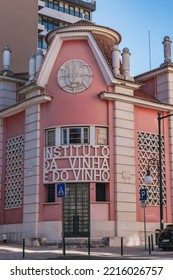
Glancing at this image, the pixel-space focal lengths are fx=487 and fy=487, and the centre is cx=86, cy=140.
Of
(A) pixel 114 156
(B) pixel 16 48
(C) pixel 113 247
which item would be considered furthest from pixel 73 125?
(B) pixel 16 48

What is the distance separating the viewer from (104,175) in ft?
97.0

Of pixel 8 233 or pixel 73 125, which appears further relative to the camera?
pixel 8 233

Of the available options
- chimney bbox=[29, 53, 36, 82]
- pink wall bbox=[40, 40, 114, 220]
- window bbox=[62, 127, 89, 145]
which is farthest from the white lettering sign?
chimney bbox=[29, 53, 36, 82]

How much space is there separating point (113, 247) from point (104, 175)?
4476mm

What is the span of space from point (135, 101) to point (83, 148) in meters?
4.85

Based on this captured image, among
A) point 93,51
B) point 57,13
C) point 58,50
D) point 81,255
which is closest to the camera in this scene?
point 81,255

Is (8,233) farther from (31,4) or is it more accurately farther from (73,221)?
(31,4)

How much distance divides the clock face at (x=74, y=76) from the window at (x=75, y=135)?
2.48m

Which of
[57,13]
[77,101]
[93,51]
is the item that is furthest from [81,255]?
[57,13]

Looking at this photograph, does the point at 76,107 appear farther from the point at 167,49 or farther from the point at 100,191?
the point at 167,49

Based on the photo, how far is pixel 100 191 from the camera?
1176 inches

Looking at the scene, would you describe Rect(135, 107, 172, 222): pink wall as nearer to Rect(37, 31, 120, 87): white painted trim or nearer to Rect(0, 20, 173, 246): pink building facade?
Rect(0, 20, 173, 246): pink building facade

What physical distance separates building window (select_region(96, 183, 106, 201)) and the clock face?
6050mm

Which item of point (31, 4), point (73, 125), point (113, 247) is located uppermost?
point (31, 4)
